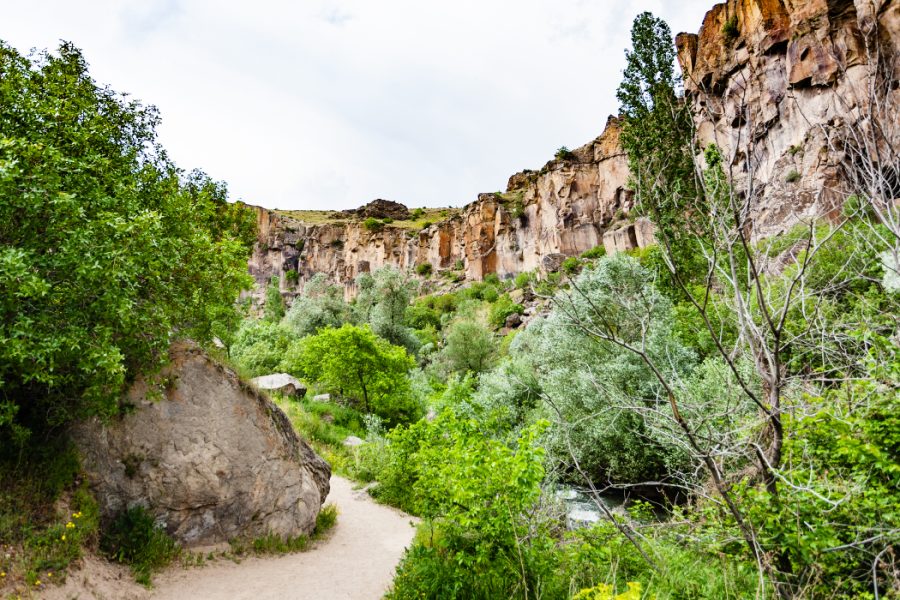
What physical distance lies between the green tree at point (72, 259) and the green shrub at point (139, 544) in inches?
71.8

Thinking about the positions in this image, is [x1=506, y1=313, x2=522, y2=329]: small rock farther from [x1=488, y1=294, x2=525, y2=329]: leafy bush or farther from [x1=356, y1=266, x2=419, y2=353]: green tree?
[x1=356, y1=266, x2=419, y2=353]: green tree

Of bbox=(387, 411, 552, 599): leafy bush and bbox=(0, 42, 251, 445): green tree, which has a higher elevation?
bbox=(0, 42, 251, 445): green tree

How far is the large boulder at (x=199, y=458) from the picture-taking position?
7.10 m

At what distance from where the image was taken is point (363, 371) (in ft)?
66.6

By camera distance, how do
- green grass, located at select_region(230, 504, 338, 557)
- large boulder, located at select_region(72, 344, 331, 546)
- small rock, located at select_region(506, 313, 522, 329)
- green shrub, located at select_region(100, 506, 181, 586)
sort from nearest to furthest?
green shrub, located at select_region(100, 506, 181, 586)
large boulder, located at select_region(72, 344, 331, 546)
green grass, located at select_region(230, 504, 338, 557)
small rock, located at select_region(506, 313, 522, 329)

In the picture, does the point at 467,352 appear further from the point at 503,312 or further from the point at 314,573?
the point at 314,573

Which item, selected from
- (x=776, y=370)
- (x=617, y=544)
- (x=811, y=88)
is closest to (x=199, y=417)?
(x=617, y=544)

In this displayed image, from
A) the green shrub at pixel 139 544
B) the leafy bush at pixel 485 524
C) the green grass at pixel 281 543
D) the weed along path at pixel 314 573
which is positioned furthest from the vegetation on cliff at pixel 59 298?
the leafy bush at pixel 485 524

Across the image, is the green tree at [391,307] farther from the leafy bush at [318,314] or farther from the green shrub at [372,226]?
the green shrub at [372,226]

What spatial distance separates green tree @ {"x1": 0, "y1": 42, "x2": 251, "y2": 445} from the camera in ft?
16.9

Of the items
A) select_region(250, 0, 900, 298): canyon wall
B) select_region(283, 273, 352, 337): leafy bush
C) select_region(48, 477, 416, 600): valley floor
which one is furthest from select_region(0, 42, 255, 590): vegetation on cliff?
select_region(283, 273, 352, 337): leafy bush

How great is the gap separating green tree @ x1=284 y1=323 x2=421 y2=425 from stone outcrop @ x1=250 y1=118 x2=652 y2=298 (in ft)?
56.1

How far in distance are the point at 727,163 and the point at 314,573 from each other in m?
8.53

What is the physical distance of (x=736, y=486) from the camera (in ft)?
14.2
